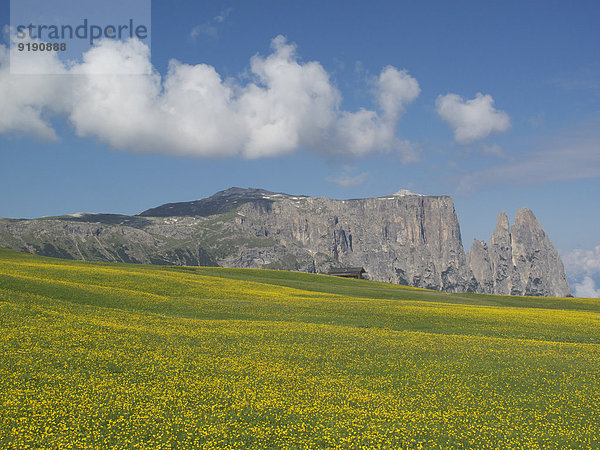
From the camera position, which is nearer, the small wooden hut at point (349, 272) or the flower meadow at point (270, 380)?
the flower meadow at point (270, 380)

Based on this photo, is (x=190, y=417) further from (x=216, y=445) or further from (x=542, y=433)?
(x=542, y=433)

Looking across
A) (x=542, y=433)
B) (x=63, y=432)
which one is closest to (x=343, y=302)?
(x=542, y=433)

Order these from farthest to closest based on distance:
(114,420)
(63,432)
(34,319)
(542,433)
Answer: (34,319), (542,433), (114,420), (63,432)

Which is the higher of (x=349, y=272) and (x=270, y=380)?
(x=270, y=380)

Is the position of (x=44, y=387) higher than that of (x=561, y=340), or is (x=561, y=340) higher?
(x=44, y=387)

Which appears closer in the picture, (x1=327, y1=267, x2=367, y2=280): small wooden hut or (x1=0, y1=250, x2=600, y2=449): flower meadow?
(x1=0, y1=250, x2=600, y2=449): flower meadow

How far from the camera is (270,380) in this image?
24703 millimetres

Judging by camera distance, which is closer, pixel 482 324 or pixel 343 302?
pixel 482 324

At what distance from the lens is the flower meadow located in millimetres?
18344

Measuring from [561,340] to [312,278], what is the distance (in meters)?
63.0

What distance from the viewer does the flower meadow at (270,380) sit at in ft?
60.2

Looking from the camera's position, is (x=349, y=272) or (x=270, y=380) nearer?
(x=270, y=380)

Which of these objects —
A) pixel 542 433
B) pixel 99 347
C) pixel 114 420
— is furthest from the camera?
pixel 99 347

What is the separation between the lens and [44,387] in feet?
68.0
